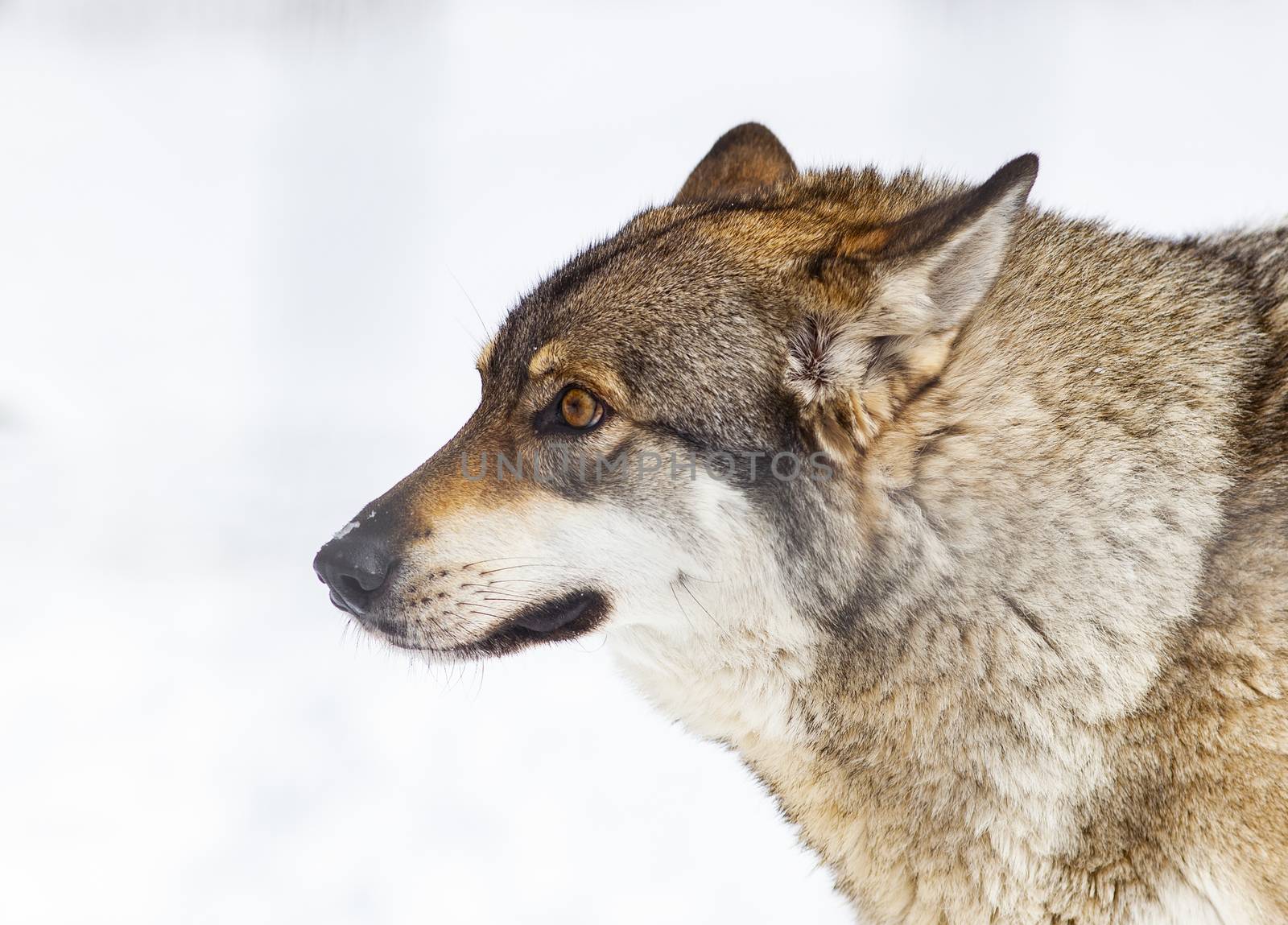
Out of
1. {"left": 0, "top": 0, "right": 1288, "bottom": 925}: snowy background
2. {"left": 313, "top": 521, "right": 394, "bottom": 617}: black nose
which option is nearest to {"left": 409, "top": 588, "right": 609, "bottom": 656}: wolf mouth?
{"left": 313, "top": 521, "right": 394, "bottom": 617}: black nose

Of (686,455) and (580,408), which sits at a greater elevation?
(580,408)

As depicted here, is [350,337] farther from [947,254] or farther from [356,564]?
[947,254]

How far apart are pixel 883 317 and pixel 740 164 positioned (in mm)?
1250

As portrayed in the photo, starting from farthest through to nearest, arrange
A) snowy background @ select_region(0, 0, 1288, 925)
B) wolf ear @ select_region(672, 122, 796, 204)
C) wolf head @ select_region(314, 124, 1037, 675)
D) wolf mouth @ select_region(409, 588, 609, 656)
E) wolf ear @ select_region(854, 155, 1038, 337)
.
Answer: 1. snowy background @ select_region(0, 0, 1288, 925)
2. wolf ear @ select_region(672, 122, 796, 204)
3. wolf mouth @ select_region(409, 588, 609, 656)
4. wolf head @ select_region(314, 124, 1037, 675)
5. wolf ear @ select_region(854, 155, 1038, 337)

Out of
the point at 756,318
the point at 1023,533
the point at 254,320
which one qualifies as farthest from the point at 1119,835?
the point at 254,320

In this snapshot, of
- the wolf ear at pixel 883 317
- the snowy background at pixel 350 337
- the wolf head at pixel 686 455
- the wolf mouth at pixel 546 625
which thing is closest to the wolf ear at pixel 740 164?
the wolf head at pixel 686 455

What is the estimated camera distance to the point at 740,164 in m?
3.19

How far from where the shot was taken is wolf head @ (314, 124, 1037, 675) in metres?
2.17

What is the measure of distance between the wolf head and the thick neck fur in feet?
0.21

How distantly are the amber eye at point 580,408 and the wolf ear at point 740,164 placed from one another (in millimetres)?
1017

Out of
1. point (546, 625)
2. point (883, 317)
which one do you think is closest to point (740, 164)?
point (883, 317)

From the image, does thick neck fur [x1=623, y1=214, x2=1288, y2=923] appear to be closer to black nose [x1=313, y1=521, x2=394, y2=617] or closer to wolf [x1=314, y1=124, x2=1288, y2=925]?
wolf [x1=314, y1=124, x2=1288, y2=925]

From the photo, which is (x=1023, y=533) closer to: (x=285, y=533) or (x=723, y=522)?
(x=723, y=522)

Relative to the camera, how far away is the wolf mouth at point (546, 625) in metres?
2.31
